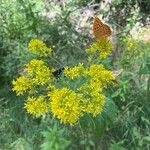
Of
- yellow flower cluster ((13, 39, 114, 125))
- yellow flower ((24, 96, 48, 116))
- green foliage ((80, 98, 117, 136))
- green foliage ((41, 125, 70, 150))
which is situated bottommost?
green foliage ((41, 125, 70, 150))

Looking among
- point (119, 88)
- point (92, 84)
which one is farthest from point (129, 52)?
point (92, 84)

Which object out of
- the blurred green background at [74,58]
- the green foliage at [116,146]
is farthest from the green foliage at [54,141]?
the green foliage at [116,146]

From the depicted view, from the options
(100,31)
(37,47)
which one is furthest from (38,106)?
(100,31)

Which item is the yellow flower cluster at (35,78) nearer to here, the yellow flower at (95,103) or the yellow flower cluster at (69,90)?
the yellow flower cluster at (69,90)

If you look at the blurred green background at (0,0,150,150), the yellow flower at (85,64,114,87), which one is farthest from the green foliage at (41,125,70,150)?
the yellow flower at (85,64,114,87)

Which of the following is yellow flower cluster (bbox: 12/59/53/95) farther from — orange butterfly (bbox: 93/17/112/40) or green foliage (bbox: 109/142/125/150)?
orange butterfly (bbox: 93/17/112/40)

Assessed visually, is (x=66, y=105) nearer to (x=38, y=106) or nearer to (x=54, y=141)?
(x=38, y=106)
